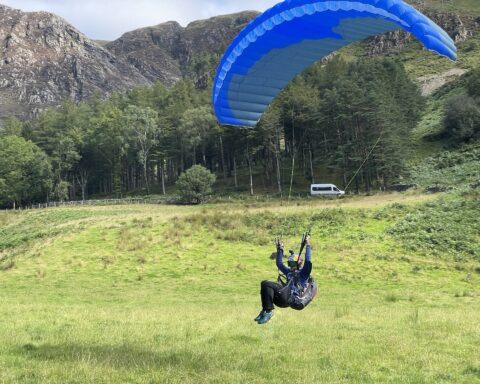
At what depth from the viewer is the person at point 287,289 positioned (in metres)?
8.91

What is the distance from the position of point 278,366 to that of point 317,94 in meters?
64.2

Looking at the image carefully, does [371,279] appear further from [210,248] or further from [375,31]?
[375,31]

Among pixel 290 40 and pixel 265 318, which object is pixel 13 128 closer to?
pixel 290 40

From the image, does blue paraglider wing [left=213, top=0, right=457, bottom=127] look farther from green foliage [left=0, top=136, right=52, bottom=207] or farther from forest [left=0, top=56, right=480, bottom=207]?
green foliage [left=0, top=136, right=52, bottom=207]

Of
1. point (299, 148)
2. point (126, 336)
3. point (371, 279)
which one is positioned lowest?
point (371, 279)

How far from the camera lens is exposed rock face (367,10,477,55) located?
137m

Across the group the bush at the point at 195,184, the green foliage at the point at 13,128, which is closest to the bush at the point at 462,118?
the bush at the point at 195,184

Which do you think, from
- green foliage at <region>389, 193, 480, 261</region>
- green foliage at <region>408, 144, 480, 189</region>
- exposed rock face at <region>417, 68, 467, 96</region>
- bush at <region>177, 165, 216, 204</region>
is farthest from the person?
exposed rock face at <region>417, 68, 467, 96</region>

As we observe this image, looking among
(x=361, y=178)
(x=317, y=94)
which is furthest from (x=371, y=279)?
(x=317, y=94)

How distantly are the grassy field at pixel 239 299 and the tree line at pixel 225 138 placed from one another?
47.4 ft

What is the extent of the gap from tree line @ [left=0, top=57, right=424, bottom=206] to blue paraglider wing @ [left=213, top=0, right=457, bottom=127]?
126 feet

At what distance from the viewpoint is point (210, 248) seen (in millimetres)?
29828

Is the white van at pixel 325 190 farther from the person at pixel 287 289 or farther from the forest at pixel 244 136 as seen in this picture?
the person at pixel 287 289

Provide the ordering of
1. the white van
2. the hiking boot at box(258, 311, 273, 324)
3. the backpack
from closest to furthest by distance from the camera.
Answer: the hiking boot at box(258, 311, 273, 324)
the backpack
the white van
